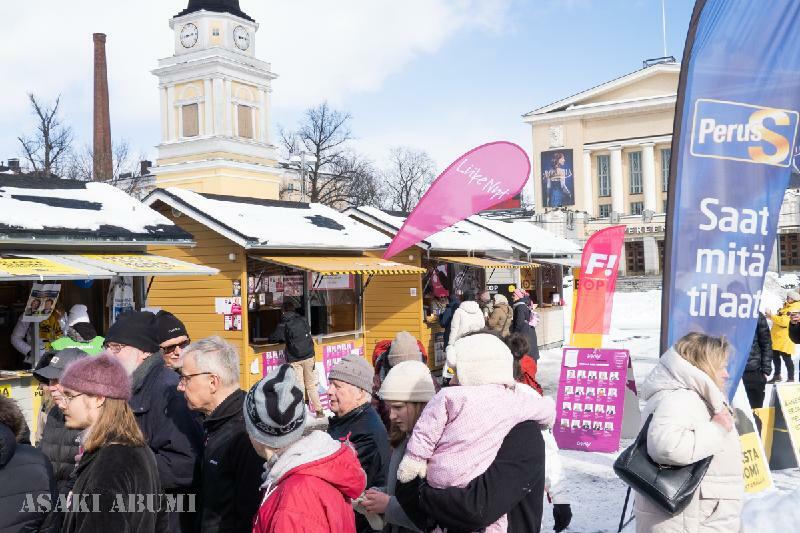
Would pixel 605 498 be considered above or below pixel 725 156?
below

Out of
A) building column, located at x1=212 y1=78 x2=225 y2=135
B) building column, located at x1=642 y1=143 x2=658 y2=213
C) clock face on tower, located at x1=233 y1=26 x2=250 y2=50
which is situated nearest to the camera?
building column, located at x1=212 y1=78 x2=225 y2=135

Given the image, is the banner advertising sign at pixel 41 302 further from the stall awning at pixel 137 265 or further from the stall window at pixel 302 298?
the stall window at pixel 302 298

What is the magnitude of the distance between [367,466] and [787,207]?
51276 mm

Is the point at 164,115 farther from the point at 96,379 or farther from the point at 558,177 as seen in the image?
the point at 96,379

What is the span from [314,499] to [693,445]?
198cm

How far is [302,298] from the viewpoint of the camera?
44.5ft

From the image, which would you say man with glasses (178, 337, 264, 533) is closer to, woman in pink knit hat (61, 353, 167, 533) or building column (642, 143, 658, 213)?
woman in pink knit hat (61, 353, 167, 533)

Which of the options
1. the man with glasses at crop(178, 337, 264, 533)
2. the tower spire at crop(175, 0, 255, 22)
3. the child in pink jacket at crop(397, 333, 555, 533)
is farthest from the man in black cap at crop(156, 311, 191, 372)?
the tower spire at crop(175, 0, 255, 22)

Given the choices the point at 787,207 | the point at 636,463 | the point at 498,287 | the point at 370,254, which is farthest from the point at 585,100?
the point at 636,463

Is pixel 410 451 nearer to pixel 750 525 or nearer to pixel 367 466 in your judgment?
pixel 367 466

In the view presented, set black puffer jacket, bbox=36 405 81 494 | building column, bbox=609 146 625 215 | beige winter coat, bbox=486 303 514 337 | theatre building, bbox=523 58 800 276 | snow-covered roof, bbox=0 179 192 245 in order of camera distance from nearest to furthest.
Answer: black puffer jacket, bbox=36 405 81 494 < snow-covered roof, bbox=0 179 192 245 < beige winter coat, bbox=486 303 514 337 < theatre building, bbox=523 58 800 276 < building column, bbox=609 146 625 215

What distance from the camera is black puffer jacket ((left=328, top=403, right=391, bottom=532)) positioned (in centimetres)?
384

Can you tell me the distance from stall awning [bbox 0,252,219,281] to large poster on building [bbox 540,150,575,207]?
55.6m

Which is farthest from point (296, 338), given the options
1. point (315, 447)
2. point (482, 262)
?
point (315, 447)
